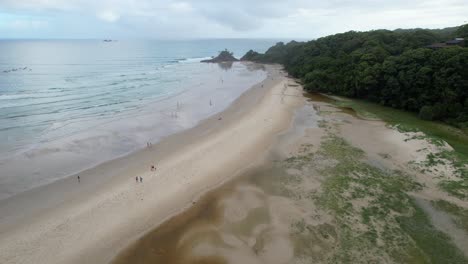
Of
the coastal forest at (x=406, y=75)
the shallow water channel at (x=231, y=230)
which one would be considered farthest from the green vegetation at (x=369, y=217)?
the coastal forest at (x=406, y=75)

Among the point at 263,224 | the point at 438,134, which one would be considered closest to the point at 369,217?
the point at 263,224

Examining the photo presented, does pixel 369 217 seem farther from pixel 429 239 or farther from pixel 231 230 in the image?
pixel 231 230

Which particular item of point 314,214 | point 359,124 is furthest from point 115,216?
point 359,124

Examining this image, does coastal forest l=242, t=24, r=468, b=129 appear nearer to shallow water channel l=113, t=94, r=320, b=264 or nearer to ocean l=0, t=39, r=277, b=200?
ocean l=0, t=39, r=277, b=200

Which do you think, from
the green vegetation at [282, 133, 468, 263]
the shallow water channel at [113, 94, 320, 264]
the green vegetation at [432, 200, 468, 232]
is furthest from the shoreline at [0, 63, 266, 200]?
the green vegetation at [432, 200, 468, 232]

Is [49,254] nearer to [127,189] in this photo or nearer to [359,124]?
[127,189]
